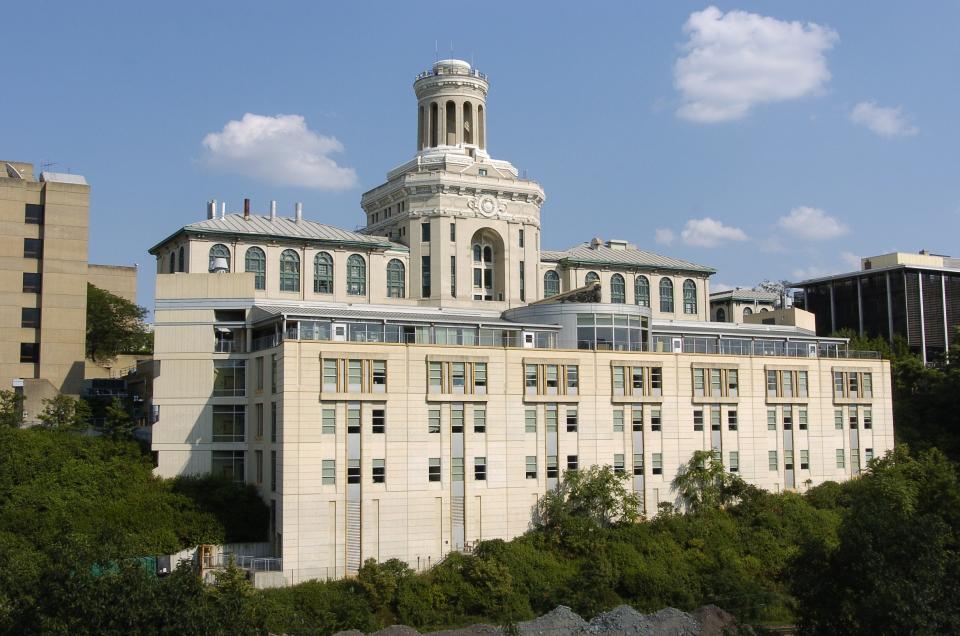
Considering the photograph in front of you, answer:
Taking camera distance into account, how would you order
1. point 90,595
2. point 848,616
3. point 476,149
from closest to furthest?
point 90,595, point 848,616, point 476,149

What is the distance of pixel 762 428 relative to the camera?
79.4 metres

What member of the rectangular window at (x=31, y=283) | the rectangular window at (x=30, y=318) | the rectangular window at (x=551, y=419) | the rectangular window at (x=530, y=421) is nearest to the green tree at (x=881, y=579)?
the rectangular window at (x=551, y=419)

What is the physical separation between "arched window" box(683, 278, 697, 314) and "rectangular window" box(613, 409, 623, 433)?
35.8 meters

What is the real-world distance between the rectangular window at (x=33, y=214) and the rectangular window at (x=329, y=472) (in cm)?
3732

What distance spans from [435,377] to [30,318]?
122ft

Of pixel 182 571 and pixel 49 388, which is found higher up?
pixel 49 388

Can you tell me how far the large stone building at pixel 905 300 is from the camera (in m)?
127

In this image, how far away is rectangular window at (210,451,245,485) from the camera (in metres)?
69.8

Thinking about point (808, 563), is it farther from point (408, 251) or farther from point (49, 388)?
point (49, 388)

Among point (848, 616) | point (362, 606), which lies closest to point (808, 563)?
point (848, 616)

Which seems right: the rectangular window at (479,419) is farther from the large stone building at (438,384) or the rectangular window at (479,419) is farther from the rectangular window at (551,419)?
the rectangular window at (551,419)

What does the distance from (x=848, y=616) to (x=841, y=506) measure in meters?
38.5

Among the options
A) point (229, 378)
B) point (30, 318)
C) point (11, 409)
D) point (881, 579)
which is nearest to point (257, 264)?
point (229, 378)

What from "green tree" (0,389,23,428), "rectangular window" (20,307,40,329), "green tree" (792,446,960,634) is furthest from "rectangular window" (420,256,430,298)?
"green tree" (792,446,960,634)
